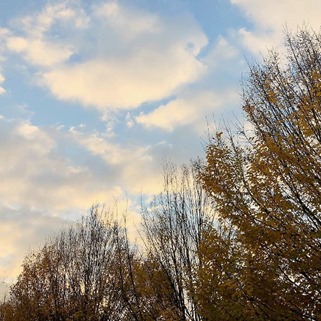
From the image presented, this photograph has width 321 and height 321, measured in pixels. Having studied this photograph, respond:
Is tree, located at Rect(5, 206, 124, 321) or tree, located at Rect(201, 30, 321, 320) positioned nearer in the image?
tree, located at Rect(201, 30, 321, 320)

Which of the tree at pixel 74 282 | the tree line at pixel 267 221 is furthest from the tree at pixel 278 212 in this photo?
the tree at pixel 74 282

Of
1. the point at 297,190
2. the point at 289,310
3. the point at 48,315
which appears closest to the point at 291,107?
the point at 297,190

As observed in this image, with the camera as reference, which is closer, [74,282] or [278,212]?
[278,212]

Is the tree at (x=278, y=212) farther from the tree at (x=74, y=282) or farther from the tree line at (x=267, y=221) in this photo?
the tree at (x=74, y=282)

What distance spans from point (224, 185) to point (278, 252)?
1.51 meters

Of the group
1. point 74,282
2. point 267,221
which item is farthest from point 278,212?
point 74,282

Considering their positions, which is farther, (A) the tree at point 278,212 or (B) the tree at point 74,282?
(B) the tree at point 74,282

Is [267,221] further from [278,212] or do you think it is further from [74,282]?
[74,282]

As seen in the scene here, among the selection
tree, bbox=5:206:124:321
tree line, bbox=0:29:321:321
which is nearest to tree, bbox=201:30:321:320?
tree line, bbox=0:29:321:321

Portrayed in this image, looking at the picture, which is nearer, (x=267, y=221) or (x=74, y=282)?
(x=267, y=221)

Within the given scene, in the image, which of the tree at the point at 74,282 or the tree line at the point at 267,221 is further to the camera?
the tree at the point at 74,282

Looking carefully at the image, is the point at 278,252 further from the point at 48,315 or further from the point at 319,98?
the point at 48,315

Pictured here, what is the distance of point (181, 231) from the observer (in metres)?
11.3

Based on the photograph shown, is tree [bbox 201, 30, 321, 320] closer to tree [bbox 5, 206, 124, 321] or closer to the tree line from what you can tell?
the tree line
